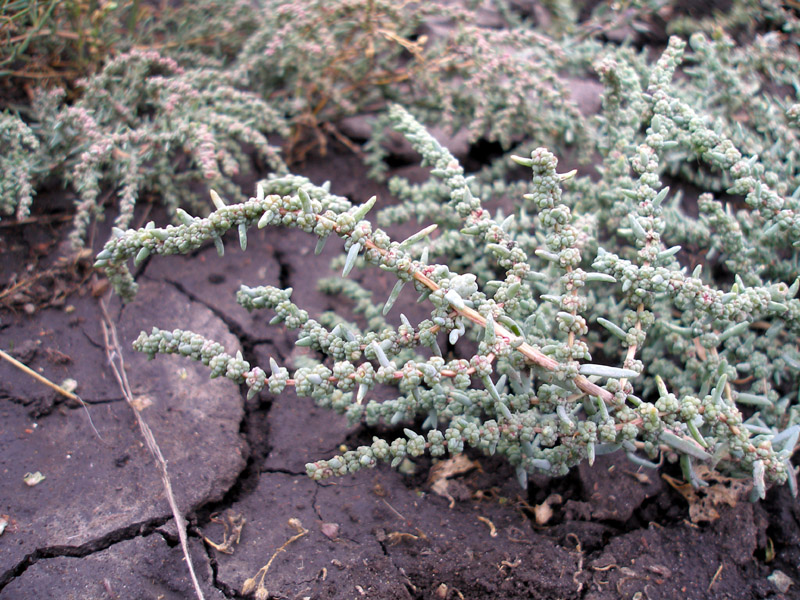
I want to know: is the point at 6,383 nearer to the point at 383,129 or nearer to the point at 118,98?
the point at 118,98

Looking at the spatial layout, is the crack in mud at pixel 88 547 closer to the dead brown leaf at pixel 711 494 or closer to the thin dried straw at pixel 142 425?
the thin dried straw at pixel 142 425

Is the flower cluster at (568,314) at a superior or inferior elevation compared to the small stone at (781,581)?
superior

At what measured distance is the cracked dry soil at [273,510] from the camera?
1721 millimetres

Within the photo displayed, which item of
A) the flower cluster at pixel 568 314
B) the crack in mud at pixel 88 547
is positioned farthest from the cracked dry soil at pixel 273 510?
the flower cluster at pixel 568 314

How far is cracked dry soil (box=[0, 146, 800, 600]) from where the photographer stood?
172cm

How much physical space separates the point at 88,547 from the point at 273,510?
543 mm

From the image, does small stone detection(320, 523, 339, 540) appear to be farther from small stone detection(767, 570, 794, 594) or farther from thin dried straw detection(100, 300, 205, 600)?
small stone detection(767, 570, 794, 594)

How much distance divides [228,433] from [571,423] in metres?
1.17

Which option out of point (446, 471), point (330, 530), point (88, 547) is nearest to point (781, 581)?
point (446, 471)

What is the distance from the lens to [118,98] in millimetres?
2457

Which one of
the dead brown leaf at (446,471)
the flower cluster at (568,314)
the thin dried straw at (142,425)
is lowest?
the thin dried straw at (142,425)

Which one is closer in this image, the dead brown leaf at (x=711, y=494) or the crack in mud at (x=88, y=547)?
the crack in mud at (x=88, y=547)

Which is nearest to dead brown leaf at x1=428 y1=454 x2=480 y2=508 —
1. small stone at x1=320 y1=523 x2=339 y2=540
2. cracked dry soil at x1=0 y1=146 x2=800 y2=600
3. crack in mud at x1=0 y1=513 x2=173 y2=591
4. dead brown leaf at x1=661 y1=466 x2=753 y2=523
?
cracked dry soil at x1=0 y1=146 x2=800 y2=600

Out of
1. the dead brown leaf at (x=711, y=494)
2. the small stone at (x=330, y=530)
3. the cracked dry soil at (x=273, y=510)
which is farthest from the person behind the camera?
the dead brown leaf at (x=711, y=494)
